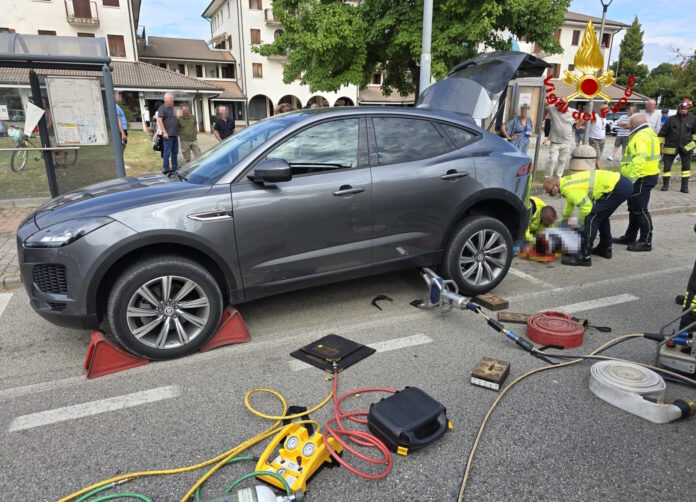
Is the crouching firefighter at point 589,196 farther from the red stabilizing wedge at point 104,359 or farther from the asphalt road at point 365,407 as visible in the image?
the red stabilizing wedge at point 104,359

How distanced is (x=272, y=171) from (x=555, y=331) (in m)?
2.53

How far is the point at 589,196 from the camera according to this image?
19.3 ft

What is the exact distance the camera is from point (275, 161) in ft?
12.1

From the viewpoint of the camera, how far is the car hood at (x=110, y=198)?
11.3 ft

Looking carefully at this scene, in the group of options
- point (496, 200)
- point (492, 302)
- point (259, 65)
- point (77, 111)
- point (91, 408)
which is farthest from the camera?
point (259, 65)

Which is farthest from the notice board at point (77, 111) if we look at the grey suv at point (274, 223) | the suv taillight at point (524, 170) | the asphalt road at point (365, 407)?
the suv taillight at point (524, 170)

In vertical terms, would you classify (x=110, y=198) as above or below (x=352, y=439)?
above

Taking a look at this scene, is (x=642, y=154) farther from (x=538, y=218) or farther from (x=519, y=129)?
(x=519, y=129)

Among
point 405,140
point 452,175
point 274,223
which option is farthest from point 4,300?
point 452,175

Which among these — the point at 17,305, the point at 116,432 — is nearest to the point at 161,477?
the point at 116,432

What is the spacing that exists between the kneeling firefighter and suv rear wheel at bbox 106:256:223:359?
434 cm

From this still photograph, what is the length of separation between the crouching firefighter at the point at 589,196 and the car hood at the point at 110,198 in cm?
434

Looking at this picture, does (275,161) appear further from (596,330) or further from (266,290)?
(596,330)

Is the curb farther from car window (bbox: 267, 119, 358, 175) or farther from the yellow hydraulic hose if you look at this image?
the yellow hydraulic hose
